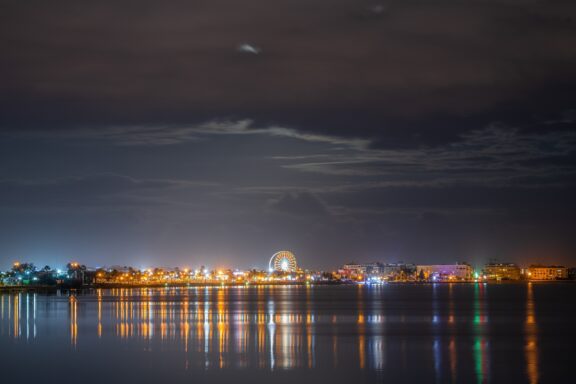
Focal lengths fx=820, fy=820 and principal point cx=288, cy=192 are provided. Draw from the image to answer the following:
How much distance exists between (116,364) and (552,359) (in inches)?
860

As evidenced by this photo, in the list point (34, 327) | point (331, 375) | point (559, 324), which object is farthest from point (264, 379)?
point (559, 324)

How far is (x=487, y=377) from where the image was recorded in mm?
35094

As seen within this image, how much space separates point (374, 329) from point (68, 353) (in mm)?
24007

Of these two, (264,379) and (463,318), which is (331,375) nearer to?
(264,379)

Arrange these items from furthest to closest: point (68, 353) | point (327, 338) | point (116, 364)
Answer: point (327, 338)
point (68, 353)
point (116, 364)

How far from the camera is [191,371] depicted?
37625mm

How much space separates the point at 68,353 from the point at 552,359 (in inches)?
1024

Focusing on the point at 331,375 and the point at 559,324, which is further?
the point at 559,324

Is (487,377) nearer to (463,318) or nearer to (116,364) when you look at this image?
(116,364)

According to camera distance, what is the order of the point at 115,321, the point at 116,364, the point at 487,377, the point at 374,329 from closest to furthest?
the point at 487,377 → the point at 116,364 → the point at 374,329 → the point at 115,321

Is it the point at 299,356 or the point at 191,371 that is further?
the point at 299,356

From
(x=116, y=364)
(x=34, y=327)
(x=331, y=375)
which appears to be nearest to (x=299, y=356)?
(x=331, y=375)

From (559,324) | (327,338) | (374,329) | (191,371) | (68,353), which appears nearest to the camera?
(191,371)

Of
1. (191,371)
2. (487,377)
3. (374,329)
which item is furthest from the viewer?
(374,329)
